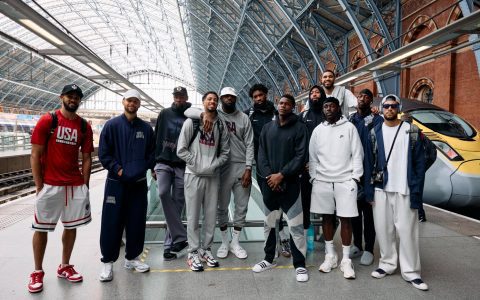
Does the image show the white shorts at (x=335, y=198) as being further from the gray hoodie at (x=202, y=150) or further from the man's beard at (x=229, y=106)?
the man's beard at (x=229, y=106)

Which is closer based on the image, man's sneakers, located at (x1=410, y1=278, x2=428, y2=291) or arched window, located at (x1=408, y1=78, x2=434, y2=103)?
man's sneakers, located at (x1=410, y1=278, x2=428, y2=291)

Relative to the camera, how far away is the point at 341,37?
17.5 meters

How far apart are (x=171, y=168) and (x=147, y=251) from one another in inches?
41.9

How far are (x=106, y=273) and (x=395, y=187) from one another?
2986 millimetres

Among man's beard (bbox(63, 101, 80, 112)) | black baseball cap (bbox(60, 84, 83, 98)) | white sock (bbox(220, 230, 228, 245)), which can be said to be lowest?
white sock (bbox(220, 230, 228, 245))

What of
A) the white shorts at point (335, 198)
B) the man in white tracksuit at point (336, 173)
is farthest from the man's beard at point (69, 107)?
the white shorts at point (335, 198)

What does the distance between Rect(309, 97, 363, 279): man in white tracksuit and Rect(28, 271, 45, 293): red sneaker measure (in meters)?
2.72

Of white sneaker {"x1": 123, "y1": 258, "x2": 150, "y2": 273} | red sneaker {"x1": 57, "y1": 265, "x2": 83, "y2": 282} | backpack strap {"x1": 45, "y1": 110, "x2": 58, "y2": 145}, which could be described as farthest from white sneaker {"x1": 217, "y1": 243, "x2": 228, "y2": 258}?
backpack strap {"x1": 45, "y1": 110, "x2": 58, "y2": 145}

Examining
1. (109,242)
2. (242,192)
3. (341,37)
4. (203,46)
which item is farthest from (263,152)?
(203,46)

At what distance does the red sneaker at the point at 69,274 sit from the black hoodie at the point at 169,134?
144 centimetres

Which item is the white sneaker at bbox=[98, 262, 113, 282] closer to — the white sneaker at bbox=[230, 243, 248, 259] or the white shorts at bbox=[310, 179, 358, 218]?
the white sneaker at bbox=[230, 243, 248, 259]

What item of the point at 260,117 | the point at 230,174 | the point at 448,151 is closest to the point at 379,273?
the point at 230,174

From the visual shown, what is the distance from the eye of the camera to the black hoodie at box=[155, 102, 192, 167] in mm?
4043

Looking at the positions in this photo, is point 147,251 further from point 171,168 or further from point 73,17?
point 73,17
